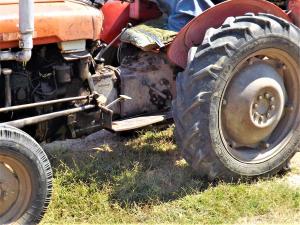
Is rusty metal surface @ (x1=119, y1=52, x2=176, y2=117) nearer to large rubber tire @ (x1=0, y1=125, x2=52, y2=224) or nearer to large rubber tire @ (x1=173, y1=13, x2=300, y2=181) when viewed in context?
large rubber tire @ (x1=173, y1=13, x2=300, y2=181)

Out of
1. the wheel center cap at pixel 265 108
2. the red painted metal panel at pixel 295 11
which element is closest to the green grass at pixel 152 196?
the wheel center cap at pixel 265 108

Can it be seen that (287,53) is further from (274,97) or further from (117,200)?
(117,200)

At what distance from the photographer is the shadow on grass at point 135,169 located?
372 centimetres

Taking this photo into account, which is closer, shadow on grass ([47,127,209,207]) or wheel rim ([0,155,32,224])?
wheel rim ([0,155,32,224])

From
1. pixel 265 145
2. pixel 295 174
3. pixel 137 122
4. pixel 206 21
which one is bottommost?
pixel 295 174

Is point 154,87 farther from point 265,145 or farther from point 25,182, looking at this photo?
point 25,182

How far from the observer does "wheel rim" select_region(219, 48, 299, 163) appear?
3812 mm

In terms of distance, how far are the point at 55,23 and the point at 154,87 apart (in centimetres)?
104

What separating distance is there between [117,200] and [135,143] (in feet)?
3.57

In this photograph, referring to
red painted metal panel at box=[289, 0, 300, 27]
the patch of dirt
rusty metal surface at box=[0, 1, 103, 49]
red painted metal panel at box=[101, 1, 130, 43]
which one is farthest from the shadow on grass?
red painted metal panel at box=[289, 0, 300, 27]

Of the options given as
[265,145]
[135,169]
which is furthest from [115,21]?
[265,145]

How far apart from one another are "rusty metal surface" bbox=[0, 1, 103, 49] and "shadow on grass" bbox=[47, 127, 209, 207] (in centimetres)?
101

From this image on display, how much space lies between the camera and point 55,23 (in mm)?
3525

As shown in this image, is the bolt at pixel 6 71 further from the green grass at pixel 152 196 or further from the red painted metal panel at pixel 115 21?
the red painted metal panel at pixel 115 21
